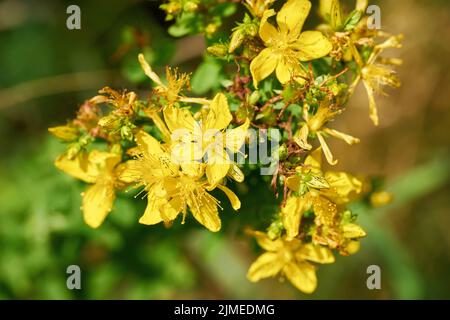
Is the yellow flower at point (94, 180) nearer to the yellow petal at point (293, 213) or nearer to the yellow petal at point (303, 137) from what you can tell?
the yellow petal at point (293, 213)

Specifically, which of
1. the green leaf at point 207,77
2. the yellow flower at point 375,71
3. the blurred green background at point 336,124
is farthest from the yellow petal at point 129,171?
the blurred green background at point 336,124

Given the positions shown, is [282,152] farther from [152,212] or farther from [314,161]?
[152,212]

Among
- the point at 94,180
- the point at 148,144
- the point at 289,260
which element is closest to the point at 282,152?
the point at 148,144

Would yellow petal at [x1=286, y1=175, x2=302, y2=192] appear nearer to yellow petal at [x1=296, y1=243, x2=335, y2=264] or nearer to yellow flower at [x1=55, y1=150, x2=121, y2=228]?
yellow petal at [x1=296, y1=243, x2=335, y2=264]

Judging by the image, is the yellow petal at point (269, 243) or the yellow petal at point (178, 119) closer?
the yellow petal at point (178, 119)
